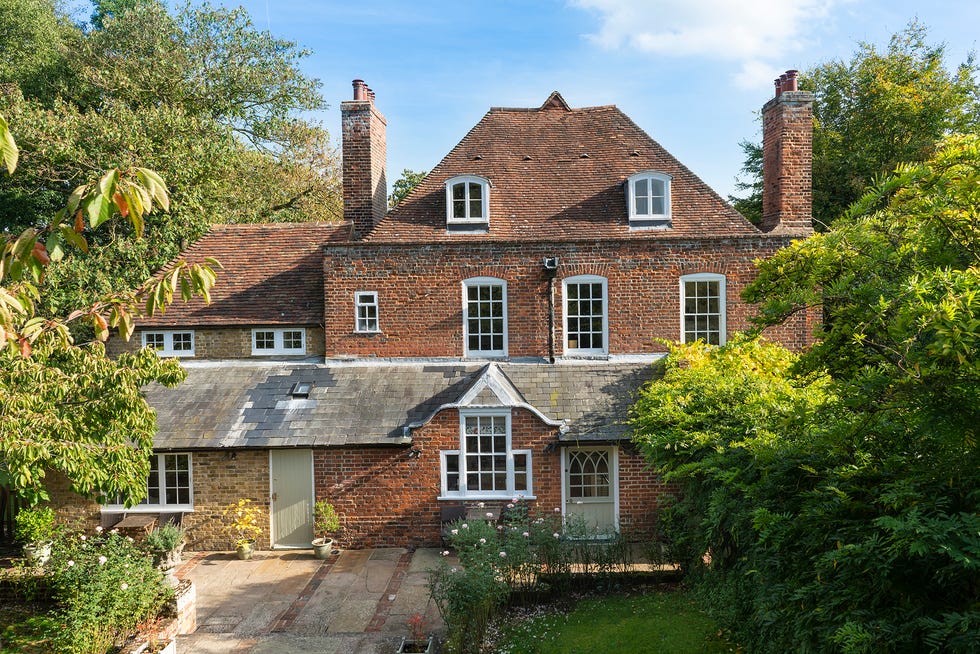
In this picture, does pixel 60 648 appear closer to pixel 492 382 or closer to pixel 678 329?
pixel 492 382

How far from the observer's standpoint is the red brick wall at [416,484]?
50.4 ft

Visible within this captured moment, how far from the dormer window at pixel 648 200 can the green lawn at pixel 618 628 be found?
9.63 m

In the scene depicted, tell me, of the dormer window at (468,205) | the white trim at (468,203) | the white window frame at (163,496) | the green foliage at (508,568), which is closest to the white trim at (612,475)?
the green foliage at (508,568)

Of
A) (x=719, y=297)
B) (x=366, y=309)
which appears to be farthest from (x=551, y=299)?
(x=366, y=309)

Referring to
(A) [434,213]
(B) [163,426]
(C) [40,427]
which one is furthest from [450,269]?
(C) [40,427]

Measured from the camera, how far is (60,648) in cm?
901

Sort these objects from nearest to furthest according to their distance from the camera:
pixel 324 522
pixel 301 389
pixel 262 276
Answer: pixel 324 522 → pixel 301 389 → pixel 262 276

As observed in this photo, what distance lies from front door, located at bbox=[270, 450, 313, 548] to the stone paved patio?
470mm

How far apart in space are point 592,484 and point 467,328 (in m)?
5.21

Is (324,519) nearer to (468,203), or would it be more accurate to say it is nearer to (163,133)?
(468,203)

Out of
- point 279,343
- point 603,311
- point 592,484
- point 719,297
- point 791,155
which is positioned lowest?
point 592,484

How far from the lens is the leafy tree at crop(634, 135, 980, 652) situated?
3.87 meters

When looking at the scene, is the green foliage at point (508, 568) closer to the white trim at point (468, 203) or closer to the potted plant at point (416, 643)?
the potted plant at point (416, 643)

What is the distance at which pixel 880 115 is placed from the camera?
27.9 meters
